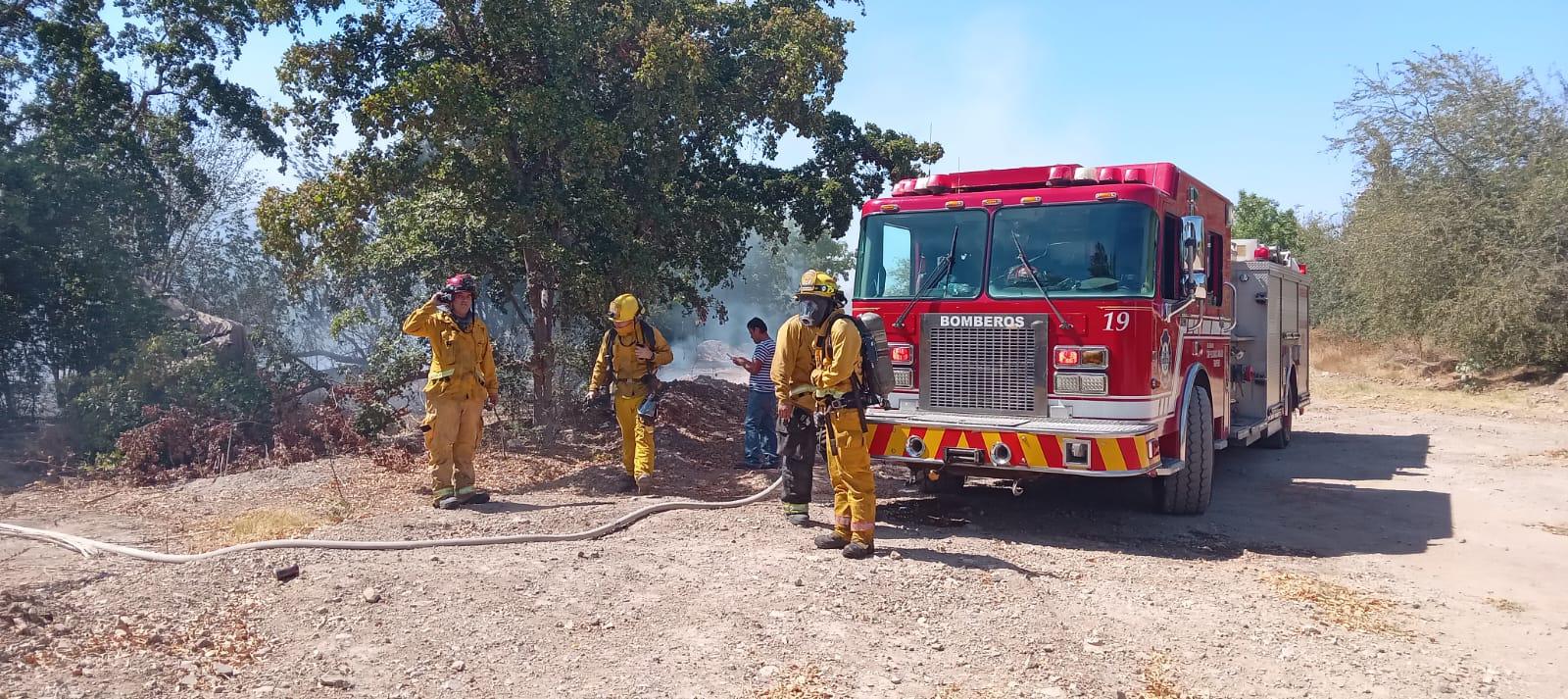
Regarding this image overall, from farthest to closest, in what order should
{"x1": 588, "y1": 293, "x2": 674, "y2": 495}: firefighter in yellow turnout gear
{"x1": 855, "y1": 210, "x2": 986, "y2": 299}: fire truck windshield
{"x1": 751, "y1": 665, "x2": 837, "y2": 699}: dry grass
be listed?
{"x1": 588, "y1": 293, "x2": 674, "y2": 495}: firefighter in yellow turnout gear, {"x1": 855, "y1": 210, "x2": 986, "y2": 299}: fire truck windshield, {"x1": 751, "y1": 665, "x2": 837, "y2": 699}: dry grass

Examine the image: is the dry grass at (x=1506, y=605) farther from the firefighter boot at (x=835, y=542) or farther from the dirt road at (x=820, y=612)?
the firefighter boot at (x=835, y=542)

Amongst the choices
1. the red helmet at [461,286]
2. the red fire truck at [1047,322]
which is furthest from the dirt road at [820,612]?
the red helmet at [461,286]

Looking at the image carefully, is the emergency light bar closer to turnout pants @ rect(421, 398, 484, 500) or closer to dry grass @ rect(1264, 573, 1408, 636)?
dry grass @ rect(1264, 573, 1408, 636)

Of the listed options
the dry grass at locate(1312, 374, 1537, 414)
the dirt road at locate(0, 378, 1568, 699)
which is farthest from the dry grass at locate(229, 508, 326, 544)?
the dry grass at locate(1312, 374, 1537, 414)

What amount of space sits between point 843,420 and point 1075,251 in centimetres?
219

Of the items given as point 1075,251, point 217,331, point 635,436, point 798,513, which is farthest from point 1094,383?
point 217,331

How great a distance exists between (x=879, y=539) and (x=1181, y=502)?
278cm

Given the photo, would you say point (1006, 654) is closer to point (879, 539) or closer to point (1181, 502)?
point (879, 539)

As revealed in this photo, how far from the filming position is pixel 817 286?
253 inches

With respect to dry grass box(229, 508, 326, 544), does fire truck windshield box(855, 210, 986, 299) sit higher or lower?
higher

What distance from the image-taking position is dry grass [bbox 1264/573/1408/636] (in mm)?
5199

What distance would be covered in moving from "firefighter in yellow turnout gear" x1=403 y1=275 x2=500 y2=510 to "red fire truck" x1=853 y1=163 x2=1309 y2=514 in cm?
305

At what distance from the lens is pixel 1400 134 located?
22.2 metres

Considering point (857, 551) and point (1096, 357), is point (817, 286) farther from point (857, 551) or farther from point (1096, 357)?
point (1096, 357)
